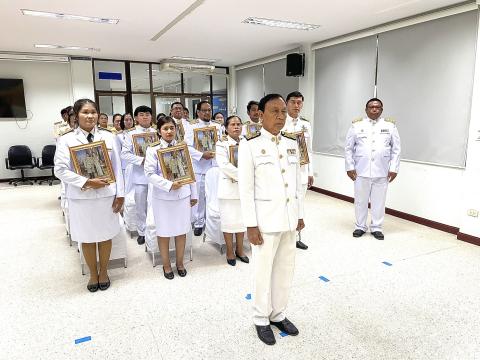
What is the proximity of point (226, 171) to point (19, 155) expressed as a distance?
24.2 feet

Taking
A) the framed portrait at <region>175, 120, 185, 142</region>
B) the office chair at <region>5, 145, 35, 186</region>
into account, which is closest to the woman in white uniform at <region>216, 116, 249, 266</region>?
the framed portrait at <region>175, 120, 185, 142</region>

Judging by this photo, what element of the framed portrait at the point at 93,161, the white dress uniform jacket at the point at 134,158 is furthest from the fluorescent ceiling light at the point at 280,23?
the framed portrait at the point at 93,161

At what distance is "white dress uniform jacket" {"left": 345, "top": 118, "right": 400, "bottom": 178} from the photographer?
4.34 metres

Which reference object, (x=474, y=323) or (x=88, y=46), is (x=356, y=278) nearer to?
(x=474, y=323)

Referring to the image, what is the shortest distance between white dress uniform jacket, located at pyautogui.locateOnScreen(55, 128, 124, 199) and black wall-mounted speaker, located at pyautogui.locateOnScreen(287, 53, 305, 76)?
5.12 metres

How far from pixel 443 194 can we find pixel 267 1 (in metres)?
3.51

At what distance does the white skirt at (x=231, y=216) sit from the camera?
11.5 feet

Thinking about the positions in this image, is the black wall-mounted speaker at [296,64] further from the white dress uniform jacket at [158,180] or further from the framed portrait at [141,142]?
the white dress uniform jacket at [158,180]

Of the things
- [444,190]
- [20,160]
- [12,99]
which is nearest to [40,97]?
[12,99]

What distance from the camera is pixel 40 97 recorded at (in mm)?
8789

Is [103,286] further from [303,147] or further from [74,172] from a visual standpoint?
[303,147]

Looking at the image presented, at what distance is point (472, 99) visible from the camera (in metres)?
4.22

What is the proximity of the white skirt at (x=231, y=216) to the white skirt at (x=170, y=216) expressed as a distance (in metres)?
0.44

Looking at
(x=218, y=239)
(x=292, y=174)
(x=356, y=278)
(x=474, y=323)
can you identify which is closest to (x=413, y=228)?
(x=356, y=278)
